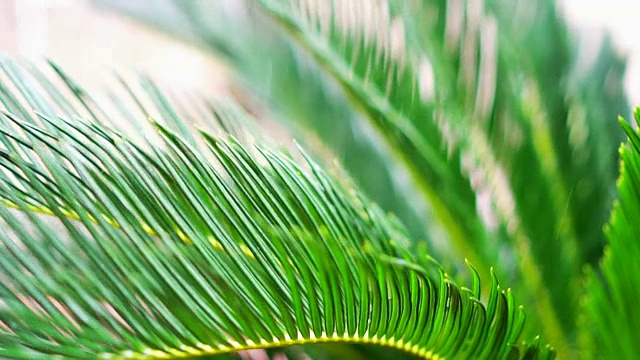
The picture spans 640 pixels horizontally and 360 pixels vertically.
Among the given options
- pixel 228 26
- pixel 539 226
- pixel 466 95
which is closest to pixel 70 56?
pixel 228 26

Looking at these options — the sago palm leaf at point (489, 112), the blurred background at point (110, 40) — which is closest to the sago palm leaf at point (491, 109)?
the sago palm leaf at point (489, 112)

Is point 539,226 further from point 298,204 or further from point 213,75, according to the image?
point 213,75

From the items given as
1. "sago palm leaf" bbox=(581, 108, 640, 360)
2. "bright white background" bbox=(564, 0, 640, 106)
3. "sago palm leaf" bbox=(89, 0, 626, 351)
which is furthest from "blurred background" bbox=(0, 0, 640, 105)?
"sago palm leaf" bbox=(581, 108, 640, 360)

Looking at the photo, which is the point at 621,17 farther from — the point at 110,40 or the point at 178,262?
the point at 178,262

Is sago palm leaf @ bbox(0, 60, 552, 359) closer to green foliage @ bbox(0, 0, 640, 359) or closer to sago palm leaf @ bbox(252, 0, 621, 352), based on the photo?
green foliage @ bbox(0, 0, 640, 359)

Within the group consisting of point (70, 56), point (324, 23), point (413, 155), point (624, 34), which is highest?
point (624, 34)

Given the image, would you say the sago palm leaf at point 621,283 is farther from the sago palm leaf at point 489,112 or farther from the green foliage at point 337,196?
the sago palm leaf at point 489,112

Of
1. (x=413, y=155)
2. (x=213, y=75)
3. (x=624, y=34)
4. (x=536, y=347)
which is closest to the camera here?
(x=536, y=347)
